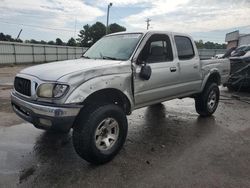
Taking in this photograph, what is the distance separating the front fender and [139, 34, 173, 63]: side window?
0.59 m

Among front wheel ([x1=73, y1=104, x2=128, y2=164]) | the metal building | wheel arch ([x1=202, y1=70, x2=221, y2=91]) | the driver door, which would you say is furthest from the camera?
the metal building

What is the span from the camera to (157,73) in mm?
4578

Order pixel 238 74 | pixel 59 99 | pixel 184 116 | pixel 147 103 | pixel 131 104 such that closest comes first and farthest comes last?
1. pixel 59 99
2. pixel 131 104
3. pixel 147 103
4. pixel 184 116
5. pixel 238 74

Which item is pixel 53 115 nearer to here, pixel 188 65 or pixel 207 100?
pixel 188 65

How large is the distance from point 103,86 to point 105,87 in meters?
0.04

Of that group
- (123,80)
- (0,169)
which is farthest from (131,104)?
(0,169)

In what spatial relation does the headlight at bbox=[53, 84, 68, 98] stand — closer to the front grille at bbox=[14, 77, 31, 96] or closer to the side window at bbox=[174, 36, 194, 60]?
the front grille at bbox=[14, 77, 31, 96]

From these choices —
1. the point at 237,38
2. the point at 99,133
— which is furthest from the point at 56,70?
the point at 237,38

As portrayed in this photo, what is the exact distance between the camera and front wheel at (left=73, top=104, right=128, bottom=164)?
3475 millimetres

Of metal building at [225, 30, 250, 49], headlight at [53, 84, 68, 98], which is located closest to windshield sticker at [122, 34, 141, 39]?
headlight at [53, 84, 68, 98]

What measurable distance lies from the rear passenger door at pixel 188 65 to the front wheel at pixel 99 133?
77.0 inches

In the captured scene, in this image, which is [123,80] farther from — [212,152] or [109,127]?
[212,152]

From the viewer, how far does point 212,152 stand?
14.1 feet

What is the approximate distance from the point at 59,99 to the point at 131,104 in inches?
52.4
